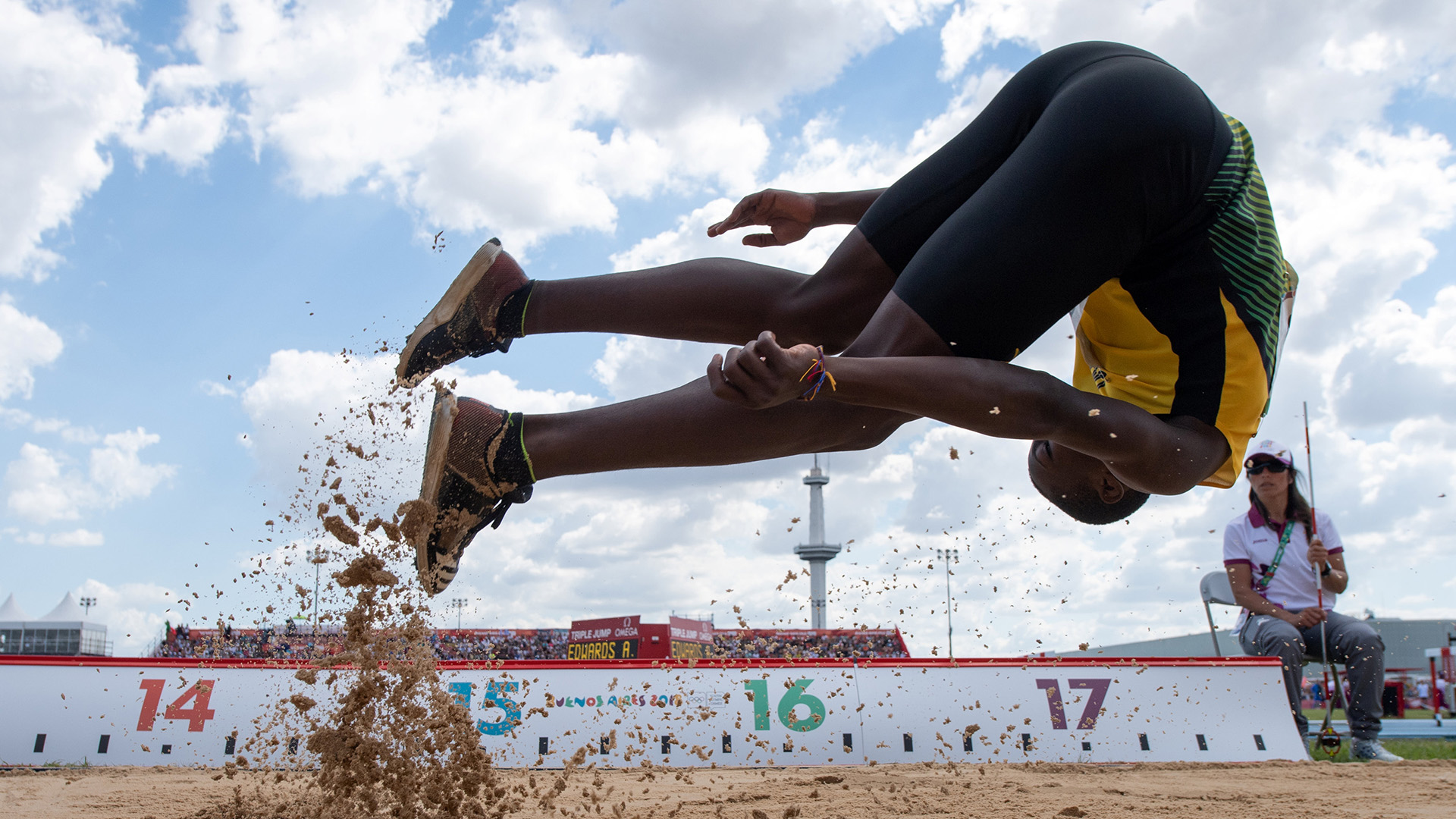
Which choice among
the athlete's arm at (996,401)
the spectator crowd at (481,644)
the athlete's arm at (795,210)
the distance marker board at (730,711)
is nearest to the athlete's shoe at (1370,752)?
the distance marker board at (730,711)

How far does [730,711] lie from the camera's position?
4.37 m

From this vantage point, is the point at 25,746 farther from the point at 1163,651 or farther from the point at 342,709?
the point at 1163,651

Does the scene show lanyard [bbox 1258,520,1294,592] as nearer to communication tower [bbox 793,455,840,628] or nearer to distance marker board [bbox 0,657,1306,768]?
distance marker board [bbox 0,657,1306,768]

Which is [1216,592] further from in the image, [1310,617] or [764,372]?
[764,372]

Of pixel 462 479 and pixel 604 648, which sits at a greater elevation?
pixel 462 479

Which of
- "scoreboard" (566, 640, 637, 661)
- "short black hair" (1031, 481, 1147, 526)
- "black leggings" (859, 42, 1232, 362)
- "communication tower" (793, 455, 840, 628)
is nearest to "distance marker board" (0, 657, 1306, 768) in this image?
"short black hair" (1031, 481, 1147, 526)

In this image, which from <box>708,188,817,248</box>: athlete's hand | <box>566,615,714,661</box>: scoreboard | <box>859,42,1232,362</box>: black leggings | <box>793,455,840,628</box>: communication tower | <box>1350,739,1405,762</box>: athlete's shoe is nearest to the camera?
<box>859,42,1232,362</box>: black leggings

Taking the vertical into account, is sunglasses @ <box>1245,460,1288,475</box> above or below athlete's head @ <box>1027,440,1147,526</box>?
above

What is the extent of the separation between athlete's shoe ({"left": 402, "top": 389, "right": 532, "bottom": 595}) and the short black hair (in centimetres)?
122

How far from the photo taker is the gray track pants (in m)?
4.31

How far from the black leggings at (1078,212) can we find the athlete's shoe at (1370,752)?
3.82 metres

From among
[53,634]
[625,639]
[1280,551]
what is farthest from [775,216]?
[53,634]

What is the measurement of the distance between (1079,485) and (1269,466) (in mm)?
3313

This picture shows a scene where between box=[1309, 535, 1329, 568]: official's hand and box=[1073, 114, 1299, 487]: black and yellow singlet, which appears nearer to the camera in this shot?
box=[1073, 114, 1299, 487]: black and yellow singlet
